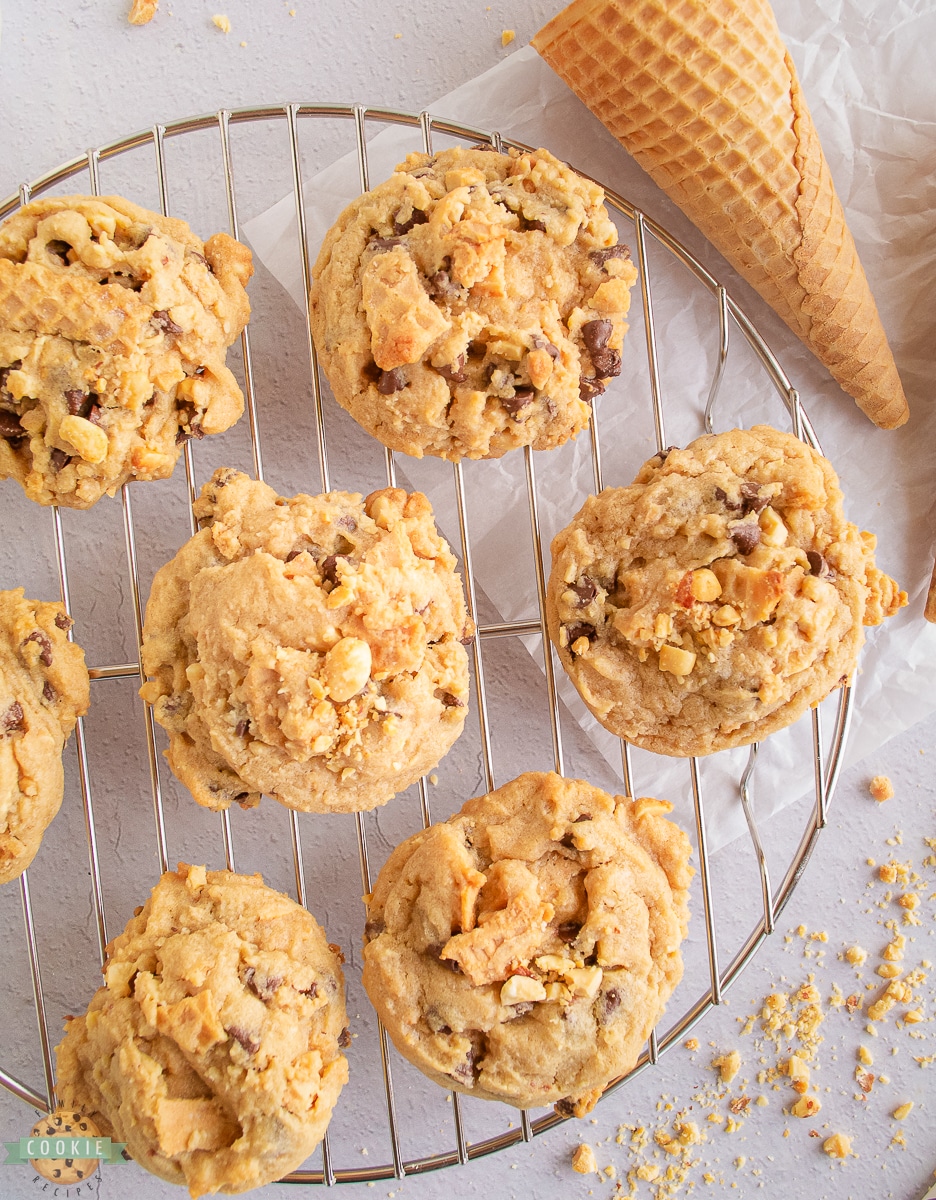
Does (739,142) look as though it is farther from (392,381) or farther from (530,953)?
(530,953)

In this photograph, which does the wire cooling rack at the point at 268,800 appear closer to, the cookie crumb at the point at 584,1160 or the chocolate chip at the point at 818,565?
the cookie crumb at the point at 584,1160

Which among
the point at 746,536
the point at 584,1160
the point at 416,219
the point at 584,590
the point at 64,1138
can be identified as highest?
the point at 416,219

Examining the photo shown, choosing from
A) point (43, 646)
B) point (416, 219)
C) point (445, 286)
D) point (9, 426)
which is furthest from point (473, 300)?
point (43, 646)

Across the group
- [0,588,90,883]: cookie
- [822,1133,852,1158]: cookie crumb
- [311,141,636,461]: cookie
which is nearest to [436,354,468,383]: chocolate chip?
[311,141,636,461]: cookie

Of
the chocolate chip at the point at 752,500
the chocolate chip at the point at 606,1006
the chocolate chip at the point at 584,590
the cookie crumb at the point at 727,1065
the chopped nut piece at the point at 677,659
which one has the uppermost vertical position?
the chocolate chip at the point at 752,500

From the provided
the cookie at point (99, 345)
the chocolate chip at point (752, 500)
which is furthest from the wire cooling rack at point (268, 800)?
the chocolate chip at point (752, 500)

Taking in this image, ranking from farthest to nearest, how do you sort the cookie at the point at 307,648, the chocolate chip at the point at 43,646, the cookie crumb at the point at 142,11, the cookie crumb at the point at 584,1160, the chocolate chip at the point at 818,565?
the cookie crumb at the point at 584,1160 < the cookie crumb at the point at 142,11 < the chocolate chip at the point at 43,646 < the chocolate chip at the point at 818,565 < the cookie at the point at 307,648

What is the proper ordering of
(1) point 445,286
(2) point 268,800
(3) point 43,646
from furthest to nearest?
(2) point 268,800 < (3) point 43,646 < (1) point 445,286
